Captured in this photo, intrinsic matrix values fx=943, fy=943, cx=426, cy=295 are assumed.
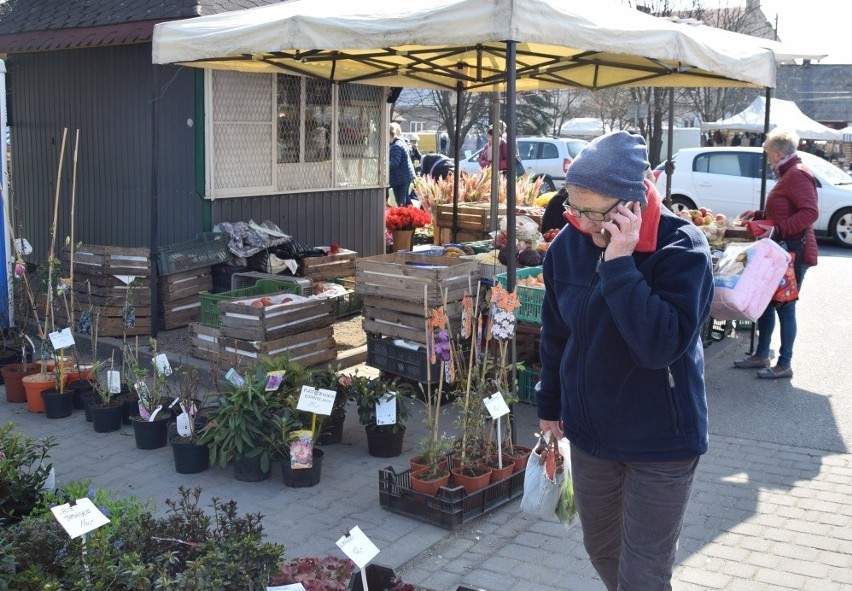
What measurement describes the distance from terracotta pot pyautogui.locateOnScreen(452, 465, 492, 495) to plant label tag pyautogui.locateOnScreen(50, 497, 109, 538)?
2064mm

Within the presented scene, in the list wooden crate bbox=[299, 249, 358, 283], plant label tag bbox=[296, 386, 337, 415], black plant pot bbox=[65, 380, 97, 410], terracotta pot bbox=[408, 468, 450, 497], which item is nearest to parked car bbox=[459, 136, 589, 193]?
wooden crate bbox=[299, 249, 358, 283]

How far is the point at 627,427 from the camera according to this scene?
2.95 metres

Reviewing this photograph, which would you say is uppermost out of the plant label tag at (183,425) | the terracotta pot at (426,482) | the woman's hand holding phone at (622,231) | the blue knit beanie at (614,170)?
the blue knit beanie at (614,170)

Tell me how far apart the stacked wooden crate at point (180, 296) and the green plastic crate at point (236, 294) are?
539mm

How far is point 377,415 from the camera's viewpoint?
5.67 metres

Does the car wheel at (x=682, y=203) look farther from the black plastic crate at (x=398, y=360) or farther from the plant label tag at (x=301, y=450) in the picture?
the plant label tag at (x=301, y=450)

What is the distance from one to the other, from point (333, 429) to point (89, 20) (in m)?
5.52

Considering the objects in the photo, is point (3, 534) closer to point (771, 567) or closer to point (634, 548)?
point (634, 548)

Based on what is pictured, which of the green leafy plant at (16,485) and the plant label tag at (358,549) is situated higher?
the plant label tag at (358,549)

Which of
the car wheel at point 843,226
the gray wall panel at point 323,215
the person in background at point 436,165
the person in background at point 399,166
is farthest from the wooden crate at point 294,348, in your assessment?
the person in background at point 436,165

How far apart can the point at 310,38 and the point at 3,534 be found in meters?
3.46

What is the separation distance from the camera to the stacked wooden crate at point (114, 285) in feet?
26.8

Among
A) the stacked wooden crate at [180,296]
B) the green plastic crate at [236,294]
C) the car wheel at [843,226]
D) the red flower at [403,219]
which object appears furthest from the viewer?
the car wheel at [843,226]

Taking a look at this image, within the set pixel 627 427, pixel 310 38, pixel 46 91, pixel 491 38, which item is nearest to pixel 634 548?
pixel 627 427
